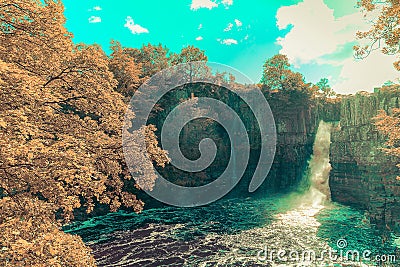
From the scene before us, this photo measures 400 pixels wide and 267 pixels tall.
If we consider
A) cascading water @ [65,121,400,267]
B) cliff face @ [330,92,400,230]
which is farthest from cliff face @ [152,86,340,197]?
cliff face @ [330,92,400,230]

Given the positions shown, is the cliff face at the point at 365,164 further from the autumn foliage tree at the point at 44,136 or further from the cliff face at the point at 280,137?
the autumn foliage tree at the point at 44,136

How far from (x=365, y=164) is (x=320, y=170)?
9547 mm

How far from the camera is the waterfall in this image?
32719 millimetres

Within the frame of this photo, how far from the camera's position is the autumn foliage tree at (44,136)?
5.35 m

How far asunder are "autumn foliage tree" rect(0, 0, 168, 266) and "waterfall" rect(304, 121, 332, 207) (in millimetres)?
29283

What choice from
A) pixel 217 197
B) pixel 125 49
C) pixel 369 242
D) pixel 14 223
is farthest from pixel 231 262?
pixel 125 49

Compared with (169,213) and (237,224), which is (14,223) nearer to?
(237,224)

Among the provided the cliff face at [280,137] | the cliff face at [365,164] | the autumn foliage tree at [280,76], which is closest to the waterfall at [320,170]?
the cliff face at [280,137]

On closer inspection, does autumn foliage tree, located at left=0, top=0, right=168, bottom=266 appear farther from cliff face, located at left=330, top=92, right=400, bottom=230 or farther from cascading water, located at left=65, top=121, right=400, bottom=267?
cliff face, located at left=330, top=92, right=400, bottom=230

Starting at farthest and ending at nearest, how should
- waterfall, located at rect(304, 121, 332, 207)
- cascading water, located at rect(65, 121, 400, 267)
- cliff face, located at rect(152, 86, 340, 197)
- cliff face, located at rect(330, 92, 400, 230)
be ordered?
1. cliff face, located at rect(152, 86, 340, 197)
2. waterfall, located at rect(304, 121, 332, 207)
3. cliff face, located at rect(330, 92, 400, 230)
4. cascading water, located at rect(65, 121, 400, 267)

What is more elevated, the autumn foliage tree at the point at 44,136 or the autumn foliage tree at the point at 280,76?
the autumn foliage tree at the point at 280,76

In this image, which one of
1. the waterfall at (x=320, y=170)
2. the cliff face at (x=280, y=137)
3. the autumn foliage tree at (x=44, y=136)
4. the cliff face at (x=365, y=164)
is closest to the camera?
the autumn foliage tree at (x=44, y=136)

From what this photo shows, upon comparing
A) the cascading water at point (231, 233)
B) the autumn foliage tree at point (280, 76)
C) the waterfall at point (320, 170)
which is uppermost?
the autumn foliage tree at point (280, 76)

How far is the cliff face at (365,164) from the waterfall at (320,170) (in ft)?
5.39
